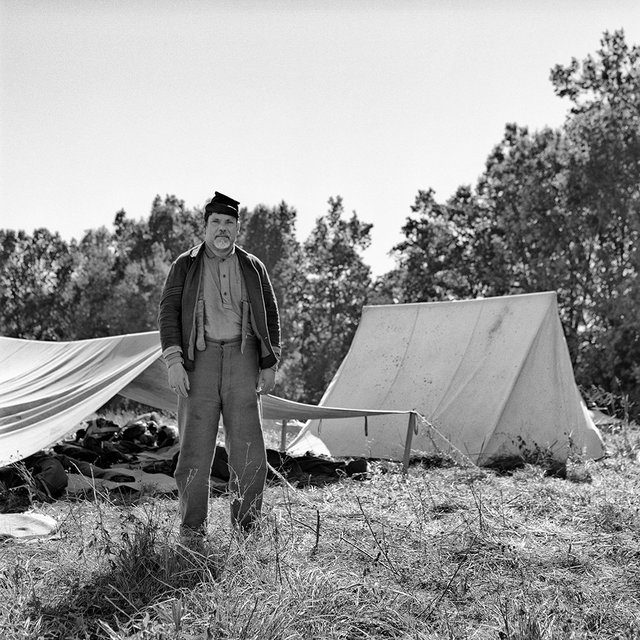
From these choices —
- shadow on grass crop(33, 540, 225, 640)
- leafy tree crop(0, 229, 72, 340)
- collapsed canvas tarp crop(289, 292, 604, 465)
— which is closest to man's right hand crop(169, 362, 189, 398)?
shadow on grass crop(33, 540, 225, 640)

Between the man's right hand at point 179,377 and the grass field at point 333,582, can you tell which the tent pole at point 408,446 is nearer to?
the grass field at point 333,582

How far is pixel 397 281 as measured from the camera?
84.3ft

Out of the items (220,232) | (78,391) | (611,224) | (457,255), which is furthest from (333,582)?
(457,255)

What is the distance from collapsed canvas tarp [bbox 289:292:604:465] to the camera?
7.36 metres

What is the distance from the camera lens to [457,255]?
23.5m

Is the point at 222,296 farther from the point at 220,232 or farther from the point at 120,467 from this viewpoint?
the point at 120,467

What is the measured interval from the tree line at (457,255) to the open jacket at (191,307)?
8100 millimetres

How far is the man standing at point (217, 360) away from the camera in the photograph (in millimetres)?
3244

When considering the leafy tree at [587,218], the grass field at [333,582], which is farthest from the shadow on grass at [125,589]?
the leafy tree at [587,218]

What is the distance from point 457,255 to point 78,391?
19.2 meters

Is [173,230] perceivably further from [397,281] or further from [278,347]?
[278,347]

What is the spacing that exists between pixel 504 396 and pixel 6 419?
4.44m

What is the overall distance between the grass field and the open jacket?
0.68 meters

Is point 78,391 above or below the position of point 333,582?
above
